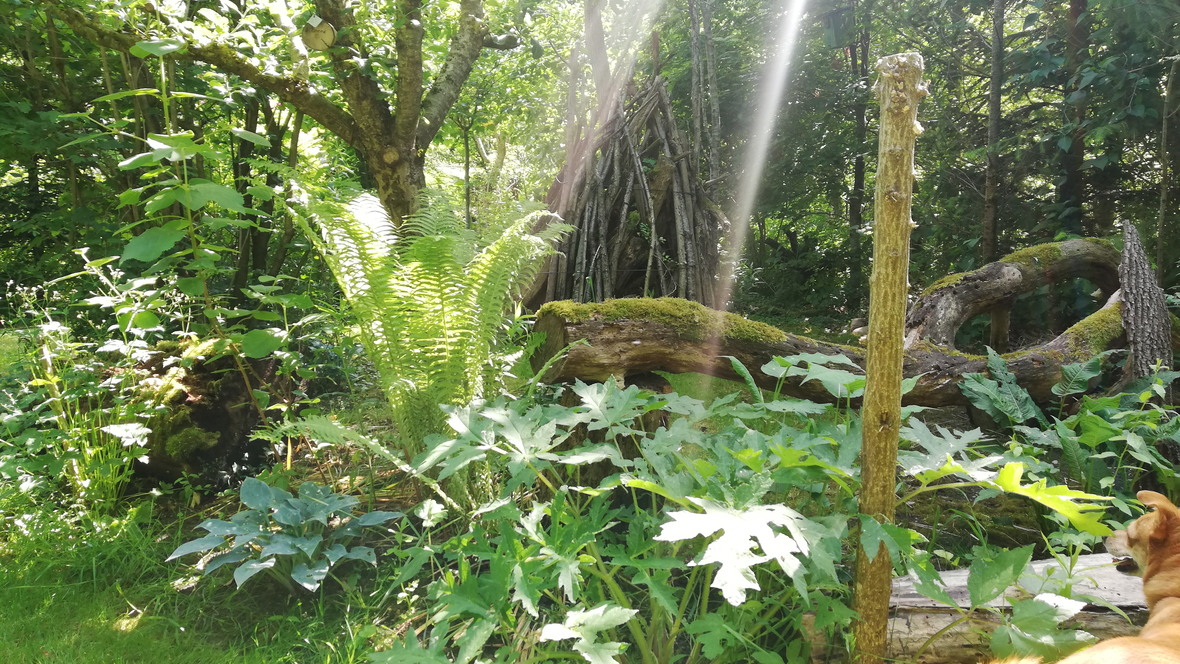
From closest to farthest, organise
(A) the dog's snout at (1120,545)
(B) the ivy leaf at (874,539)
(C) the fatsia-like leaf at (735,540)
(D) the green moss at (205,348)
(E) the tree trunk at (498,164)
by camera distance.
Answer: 1. (C) the fatsia-like leaf at (735,540)
2. (B) the ivy leaf at (874,539)
3. (A) the dog's snout at (1120,545)
4. (D) the green moss at (205,348)
5. (E) the tree trunk at (498,164)

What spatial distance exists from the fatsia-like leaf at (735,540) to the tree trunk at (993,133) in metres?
4.85

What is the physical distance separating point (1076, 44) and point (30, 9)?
6887mm

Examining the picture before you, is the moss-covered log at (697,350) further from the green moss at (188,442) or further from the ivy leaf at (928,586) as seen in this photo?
the green moss at (188,442)

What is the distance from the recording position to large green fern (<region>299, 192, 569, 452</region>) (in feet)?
7.04

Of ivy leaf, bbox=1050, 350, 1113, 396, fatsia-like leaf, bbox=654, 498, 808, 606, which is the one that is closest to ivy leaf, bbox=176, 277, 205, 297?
fatsia-like leaf, bbox=654, 498, 808, 606

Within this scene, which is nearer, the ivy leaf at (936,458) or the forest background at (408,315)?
the ivy leaf at (936,458)

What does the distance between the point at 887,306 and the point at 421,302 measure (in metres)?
1.59

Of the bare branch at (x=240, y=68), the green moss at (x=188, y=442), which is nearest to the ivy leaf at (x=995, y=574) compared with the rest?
the green moss at (x=188, y=442)

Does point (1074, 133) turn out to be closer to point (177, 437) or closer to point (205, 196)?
point (205, 196)

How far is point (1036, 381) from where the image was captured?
2857 mm

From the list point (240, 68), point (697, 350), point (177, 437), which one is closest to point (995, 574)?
point (697, 350)

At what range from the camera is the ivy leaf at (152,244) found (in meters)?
1.85

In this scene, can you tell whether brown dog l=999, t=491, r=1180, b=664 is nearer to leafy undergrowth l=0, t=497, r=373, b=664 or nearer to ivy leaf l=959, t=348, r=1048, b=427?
ivy leaf l=959, t=348, r=1048, b=427

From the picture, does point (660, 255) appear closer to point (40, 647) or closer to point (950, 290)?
point (950, 290)
